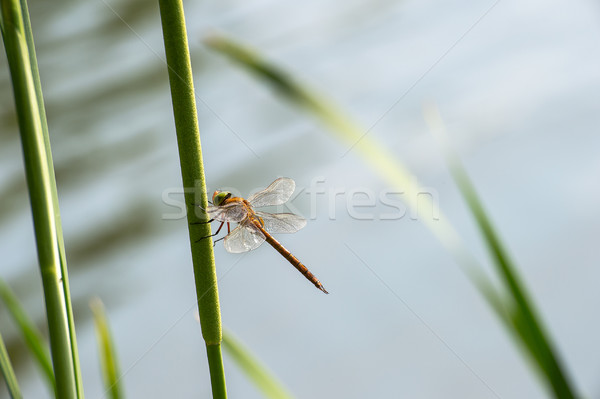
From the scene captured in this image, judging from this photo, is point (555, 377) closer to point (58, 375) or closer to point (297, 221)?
point (58, 375)

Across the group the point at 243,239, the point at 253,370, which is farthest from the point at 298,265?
the point at 253,370

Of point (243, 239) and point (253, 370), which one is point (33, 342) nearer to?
point (253, 370)

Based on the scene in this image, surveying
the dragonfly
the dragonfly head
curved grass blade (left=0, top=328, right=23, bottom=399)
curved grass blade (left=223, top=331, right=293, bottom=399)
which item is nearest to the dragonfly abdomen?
the dragonfly

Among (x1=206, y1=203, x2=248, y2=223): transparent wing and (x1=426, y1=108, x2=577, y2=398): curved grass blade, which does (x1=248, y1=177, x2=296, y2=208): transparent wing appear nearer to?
(x1=206, y1=203, x2=248, y2=223): transparent wing

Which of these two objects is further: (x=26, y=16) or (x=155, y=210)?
(x=155, y=210)

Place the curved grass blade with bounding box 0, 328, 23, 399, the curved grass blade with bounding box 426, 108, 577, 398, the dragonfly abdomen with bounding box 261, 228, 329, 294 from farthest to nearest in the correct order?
the dragonfly abdomen with bounding box 261, 228, 329, 294
the curved grass blade with bounding box 0, 328, 23, 399
the curved grass blade with bounding box 426, 108, 577, 398

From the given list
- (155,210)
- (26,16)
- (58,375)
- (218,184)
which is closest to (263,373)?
(58,375)
